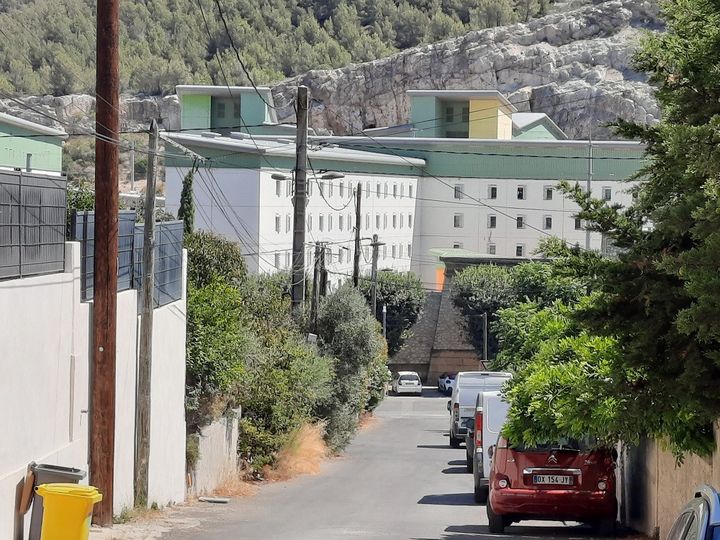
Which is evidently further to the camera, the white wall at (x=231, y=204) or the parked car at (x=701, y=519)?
the white wall at (x=231, y=204)

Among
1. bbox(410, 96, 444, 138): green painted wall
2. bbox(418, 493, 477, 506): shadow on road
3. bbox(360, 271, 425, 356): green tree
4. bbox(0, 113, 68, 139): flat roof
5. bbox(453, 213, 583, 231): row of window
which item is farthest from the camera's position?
bbox(410, 96, 444, 138): green painted wall

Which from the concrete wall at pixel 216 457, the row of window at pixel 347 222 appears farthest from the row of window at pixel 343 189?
the concrete wall at pixel 216 457

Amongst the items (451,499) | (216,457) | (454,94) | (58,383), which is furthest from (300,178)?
(454,94)

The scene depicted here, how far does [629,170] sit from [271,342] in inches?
2953

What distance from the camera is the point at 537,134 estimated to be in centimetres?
12425

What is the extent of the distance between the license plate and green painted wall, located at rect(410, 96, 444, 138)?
3773 inches

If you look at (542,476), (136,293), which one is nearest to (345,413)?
(136,293)

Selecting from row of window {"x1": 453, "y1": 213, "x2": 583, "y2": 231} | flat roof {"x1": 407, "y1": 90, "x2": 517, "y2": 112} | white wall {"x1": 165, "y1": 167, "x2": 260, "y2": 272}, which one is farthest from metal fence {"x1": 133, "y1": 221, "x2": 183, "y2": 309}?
flat roof {"x1": 407, "y1": 90, "x2": 517, "y2": 112}

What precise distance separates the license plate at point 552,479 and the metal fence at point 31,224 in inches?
285

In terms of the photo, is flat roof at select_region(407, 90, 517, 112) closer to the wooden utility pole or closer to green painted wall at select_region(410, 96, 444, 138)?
green painted wall at select_region(410, 96, 444, 138)

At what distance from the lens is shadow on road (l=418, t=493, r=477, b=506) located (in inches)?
997

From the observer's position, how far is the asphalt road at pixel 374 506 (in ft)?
62.4

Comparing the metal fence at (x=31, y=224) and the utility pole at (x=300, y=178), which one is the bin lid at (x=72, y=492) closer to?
the metal fence at (x=31, y=224)

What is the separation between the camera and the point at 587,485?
18.5 m
